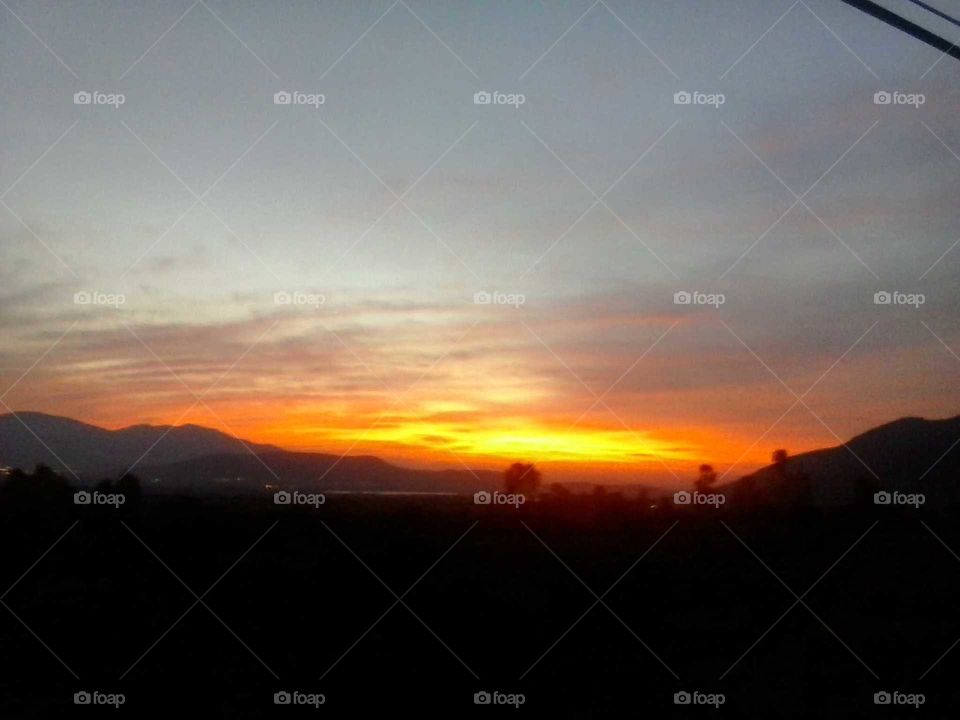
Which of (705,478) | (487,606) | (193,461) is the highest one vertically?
(193,461)

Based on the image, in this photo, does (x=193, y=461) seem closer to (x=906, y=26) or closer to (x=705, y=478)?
(x=705, y=478)

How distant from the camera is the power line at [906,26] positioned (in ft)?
11.4

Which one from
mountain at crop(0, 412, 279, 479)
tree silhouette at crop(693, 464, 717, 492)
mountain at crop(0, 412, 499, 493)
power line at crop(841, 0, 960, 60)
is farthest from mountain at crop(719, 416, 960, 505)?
mountain at crop(0, 412, 279, 479)

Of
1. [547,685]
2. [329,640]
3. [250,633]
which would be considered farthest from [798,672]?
[250,633]

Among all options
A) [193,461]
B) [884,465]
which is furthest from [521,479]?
[884,465]

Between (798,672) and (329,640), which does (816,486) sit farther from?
(329,640)

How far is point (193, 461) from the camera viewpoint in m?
3.43

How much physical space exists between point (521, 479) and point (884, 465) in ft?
4.04

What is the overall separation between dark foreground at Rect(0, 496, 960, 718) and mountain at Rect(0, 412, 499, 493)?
8 cm

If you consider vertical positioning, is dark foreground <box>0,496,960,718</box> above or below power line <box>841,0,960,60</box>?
below

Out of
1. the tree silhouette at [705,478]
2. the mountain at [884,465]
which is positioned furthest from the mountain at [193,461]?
the mountain at [884,465]

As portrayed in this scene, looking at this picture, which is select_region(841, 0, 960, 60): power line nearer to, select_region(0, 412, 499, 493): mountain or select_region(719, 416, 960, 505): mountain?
select_region(719, 416, 960, 505): mountain

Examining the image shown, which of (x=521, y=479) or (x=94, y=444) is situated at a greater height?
(x=94, y=444)

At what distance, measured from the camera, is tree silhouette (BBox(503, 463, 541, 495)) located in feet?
A: 11.2
